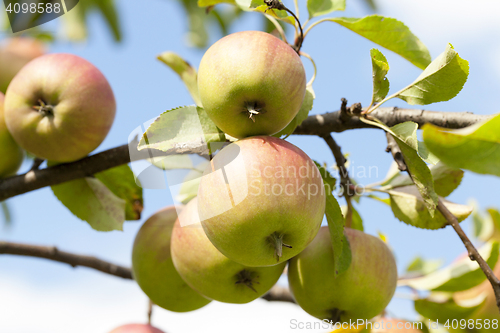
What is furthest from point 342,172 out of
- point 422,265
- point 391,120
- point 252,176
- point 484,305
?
point 422,265

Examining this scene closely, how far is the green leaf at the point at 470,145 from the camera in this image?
0.55 m

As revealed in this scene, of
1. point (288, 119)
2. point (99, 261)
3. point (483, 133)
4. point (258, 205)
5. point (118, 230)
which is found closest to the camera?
point (483, 133)

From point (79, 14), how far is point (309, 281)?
10.7ft

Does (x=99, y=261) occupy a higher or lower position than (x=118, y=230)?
lower

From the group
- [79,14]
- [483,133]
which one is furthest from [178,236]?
[79,14]

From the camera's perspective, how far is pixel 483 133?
1.84 feet

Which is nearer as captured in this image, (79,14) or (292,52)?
(292,52)

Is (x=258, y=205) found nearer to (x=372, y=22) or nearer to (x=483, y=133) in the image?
(x=483, y=133)

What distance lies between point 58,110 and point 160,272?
0.56m

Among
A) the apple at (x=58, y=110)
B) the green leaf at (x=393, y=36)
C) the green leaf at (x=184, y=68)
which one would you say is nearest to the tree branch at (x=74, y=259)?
the apple at (x=58, y=110)

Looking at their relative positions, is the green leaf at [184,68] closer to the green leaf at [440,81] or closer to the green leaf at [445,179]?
the green leaf at [440,81]

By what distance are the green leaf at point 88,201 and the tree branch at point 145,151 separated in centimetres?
7

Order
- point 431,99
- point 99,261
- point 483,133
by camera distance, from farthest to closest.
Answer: point 99,261
point 431,99
point 483,133

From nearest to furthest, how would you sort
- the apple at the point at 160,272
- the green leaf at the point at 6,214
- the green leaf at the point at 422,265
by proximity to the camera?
the apple at the point at 160,272, the green leaf at the point at 422,265, the green leaf at the point at 6,214
